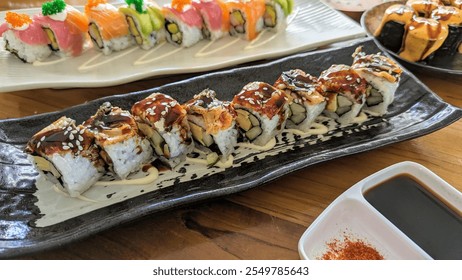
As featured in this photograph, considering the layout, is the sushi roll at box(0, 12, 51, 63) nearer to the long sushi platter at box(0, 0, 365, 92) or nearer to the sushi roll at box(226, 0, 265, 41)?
the long sushi platter at box(0, 0, 365, 92)

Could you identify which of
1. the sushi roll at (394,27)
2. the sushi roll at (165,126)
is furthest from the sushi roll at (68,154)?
the sushi roll at (394,27)

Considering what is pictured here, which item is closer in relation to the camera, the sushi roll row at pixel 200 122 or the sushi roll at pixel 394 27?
the sushi roll row at pixel 200 122

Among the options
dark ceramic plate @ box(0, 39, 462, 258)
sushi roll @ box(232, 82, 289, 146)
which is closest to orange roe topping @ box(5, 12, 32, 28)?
dark ceramic plate @ box(0, 39, 462, 258)

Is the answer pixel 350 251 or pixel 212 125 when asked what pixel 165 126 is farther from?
pixel 350 251

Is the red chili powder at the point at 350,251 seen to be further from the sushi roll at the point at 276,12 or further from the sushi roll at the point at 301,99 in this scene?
the sushi roll at the point at 276,12

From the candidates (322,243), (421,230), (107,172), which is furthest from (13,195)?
(421,230)

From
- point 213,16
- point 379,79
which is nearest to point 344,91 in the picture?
point 379,79
